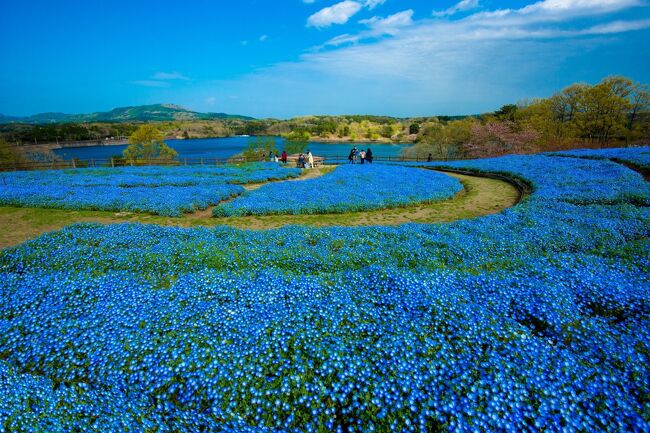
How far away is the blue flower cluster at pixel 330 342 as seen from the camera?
14.6 feet

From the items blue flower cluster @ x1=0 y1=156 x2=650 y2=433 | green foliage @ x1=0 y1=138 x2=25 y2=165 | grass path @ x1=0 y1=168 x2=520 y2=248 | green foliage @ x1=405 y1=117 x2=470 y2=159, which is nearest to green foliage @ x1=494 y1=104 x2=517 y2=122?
green foliage @ x1=405 y1=117 x2=470 y2=159

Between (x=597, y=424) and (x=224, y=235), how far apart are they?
36.5ft

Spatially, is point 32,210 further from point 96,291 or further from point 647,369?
point 647,369

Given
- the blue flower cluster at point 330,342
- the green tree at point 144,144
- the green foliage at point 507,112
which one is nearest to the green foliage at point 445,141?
the green foliage at point 507,112

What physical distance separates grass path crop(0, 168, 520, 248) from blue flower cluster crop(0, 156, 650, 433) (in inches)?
275

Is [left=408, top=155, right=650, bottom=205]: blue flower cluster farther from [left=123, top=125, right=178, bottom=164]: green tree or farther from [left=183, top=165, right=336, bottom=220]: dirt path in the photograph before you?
[left=123, top=125, right=178, bottom=164]: green tree

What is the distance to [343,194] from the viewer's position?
21438mm

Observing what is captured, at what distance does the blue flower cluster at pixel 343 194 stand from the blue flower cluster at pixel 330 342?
9101 mm

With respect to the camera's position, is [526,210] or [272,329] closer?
[272,329]

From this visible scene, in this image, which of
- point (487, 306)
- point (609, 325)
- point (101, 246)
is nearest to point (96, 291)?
point (101, 246)

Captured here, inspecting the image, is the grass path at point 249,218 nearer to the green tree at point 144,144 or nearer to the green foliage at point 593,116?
the green foliage at point 593,116

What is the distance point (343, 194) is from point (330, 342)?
647 inches

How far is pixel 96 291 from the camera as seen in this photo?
24.0 feet

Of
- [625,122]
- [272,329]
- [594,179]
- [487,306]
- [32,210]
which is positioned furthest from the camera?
[625,122]
